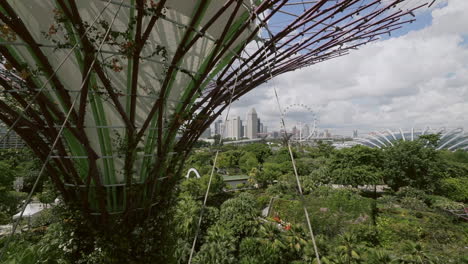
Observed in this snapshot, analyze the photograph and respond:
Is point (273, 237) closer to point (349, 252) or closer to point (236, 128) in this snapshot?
point (349, 252)

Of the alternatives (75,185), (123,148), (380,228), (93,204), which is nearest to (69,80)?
(123,148)

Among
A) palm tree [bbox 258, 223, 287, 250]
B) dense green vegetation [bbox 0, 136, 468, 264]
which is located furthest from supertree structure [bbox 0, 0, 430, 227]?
palm tree [bbox 258, 223, 287, 250]

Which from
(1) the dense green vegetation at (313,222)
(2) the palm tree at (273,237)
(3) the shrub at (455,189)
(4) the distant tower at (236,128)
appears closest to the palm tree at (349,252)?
(1) the dense green vegetation at (313,222)

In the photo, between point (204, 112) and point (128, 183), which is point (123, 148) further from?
point (204, 112)

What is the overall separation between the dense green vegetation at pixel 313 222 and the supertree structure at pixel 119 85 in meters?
0.63

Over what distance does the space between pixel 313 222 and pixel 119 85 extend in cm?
1533

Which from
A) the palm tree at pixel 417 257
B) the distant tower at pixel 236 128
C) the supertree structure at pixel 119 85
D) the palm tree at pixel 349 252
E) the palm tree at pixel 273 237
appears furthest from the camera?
the distant tower at pixel 236 128

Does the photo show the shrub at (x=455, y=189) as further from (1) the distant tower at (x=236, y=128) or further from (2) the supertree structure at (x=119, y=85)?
(1) the distant tower at (x=236, y=128)

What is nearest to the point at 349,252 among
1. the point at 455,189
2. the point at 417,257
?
the point at 417,257

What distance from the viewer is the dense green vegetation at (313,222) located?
3971 millimetres

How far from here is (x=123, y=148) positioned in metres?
3.21

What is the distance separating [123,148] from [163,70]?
1.17m

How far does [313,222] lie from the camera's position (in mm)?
15633

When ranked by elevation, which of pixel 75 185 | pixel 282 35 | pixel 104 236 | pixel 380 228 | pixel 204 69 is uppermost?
pixel 282 35
